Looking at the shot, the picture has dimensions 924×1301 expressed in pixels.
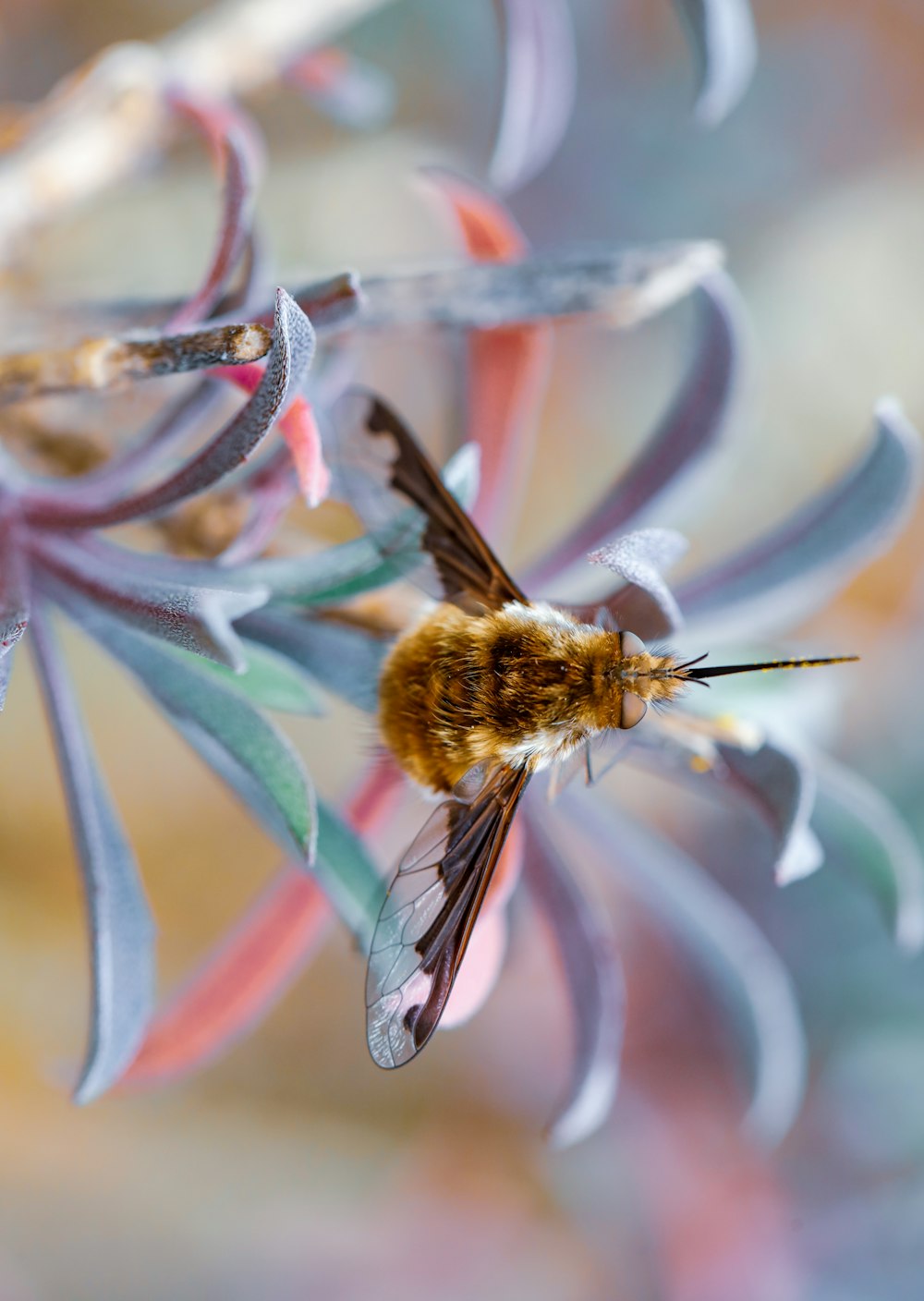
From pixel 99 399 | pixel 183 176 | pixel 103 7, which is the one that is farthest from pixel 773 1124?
pixel 103 7

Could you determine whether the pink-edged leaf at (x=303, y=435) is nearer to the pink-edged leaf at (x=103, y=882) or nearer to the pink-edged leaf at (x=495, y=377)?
the pink-edged leaf at (x=103, y=882)

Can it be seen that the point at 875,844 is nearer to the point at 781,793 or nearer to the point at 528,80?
the point at 781,793

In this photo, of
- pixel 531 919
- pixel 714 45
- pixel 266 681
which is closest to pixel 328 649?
pixel 266 681

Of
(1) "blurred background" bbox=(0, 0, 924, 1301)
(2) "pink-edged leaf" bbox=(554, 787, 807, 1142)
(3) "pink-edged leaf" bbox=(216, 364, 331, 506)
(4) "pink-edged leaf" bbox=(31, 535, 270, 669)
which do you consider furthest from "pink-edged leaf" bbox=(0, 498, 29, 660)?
(1) "blurred background" bbox=(0, 0, 924, 1301)

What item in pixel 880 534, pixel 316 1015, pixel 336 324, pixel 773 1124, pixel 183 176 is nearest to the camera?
pixel 336 324

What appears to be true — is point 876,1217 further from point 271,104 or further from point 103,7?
point 103,7

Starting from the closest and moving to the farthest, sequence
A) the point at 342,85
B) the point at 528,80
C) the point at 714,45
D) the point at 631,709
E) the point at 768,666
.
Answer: the point at 768,666
the point at 631,709
the point at 714,45
the point at 528,80
the point at 342,85
